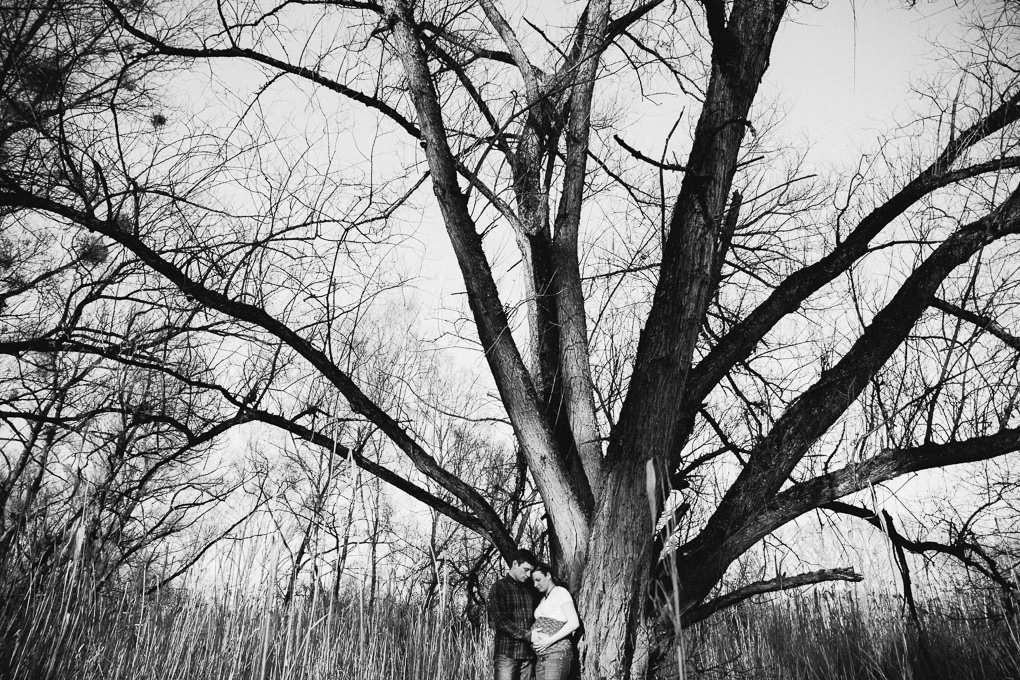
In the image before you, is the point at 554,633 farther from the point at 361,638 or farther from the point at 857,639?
the point at 857,639

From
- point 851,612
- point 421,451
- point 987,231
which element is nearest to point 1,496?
point 421,451

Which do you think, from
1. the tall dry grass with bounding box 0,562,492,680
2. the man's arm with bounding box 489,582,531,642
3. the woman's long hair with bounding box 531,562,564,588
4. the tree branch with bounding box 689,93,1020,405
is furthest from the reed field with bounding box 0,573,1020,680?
the tree branch with bounding box 689,93,1020,405

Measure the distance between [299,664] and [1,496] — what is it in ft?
6.17

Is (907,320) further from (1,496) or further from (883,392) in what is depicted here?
(1,496)

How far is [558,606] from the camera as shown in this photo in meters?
→ 3.58

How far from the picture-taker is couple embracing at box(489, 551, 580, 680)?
11.9 ft

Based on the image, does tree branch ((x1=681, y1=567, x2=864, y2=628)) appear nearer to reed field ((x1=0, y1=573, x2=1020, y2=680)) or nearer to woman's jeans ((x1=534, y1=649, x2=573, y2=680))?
reed field ((x1=0, y1=573, x2=1020, y2=680))

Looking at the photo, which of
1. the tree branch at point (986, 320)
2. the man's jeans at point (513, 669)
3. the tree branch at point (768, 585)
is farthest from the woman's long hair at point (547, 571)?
the tree branch at point (986, 320)

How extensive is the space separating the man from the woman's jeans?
0.33m

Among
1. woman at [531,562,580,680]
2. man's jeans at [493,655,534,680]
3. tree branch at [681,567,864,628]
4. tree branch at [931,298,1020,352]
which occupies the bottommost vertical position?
man's jeans at [493,655,534,680]

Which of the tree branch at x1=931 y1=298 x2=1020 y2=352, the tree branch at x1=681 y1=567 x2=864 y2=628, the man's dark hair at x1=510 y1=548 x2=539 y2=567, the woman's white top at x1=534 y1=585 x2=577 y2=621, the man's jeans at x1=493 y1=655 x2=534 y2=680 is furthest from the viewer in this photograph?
the tree branch at x1=931 y1=298 x2=1020 y2=352

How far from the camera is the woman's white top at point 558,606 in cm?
356

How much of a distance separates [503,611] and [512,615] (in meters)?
0.08

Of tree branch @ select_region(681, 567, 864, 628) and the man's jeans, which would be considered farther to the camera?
the man's jeans
